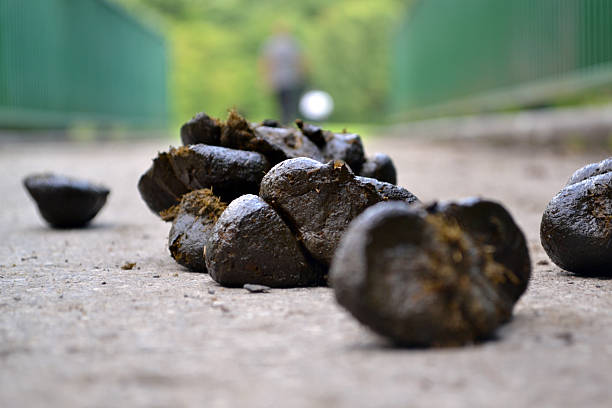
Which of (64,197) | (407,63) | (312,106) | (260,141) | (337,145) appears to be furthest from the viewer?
(312,106)

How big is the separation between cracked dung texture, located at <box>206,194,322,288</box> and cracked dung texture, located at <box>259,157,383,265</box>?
0.19ft

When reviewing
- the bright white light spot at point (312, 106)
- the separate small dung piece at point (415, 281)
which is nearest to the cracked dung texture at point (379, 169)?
the separate small dung piece at point (415, 281)

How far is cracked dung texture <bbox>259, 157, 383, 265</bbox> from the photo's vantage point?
3152mm

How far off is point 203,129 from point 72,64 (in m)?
12.5

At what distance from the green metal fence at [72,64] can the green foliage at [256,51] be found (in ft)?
51.9

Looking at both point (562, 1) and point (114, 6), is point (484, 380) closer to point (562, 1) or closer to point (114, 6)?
point (562, 1)

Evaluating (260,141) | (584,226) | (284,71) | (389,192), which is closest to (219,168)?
(260,141)

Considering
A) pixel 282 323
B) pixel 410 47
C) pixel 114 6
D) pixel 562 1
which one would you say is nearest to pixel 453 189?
pixel 562 1

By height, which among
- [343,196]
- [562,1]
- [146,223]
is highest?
[562,1]

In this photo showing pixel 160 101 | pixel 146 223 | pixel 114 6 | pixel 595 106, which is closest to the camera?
pixel 146 223

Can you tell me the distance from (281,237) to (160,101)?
2296 cm

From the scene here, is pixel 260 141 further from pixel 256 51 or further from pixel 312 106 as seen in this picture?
pixel 256 51

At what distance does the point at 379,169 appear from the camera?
400 centimetres

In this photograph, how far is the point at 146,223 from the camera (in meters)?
5.88
